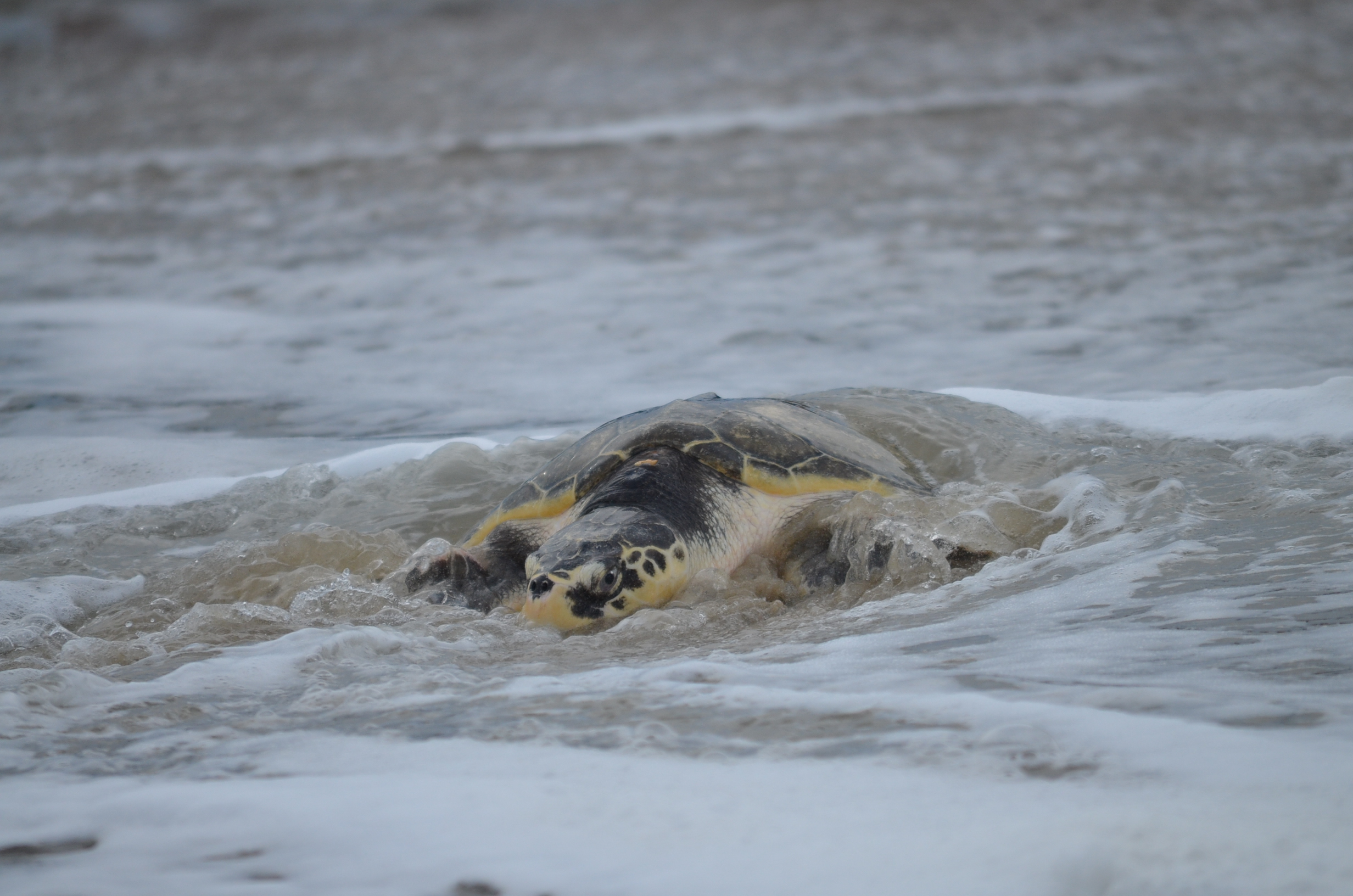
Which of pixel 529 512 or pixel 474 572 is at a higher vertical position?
pixel 529 512

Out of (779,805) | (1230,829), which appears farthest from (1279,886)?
(779,805)

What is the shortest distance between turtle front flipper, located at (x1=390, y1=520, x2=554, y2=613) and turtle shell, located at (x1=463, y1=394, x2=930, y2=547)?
0.12 meters

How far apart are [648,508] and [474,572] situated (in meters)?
0.50

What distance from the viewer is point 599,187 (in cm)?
1017

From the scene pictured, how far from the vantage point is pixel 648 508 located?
9.18 feet

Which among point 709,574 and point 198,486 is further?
point 198,486

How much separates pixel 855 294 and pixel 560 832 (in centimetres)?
543

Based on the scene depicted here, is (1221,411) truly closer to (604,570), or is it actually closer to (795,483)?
(795,483)

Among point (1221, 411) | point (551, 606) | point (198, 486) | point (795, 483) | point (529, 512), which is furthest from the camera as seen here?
point (198, 486)

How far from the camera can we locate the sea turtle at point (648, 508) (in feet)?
8.44

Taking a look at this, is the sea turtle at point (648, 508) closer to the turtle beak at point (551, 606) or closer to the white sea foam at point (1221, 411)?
the turtle beak at point (551, 606)

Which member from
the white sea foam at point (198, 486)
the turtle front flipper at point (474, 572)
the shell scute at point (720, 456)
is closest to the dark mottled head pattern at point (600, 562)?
the turtle front flipper at point (474, 572)

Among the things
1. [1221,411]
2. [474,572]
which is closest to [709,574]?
[474,572]

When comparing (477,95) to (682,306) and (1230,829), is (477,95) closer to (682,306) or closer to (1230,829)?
(682,306)
